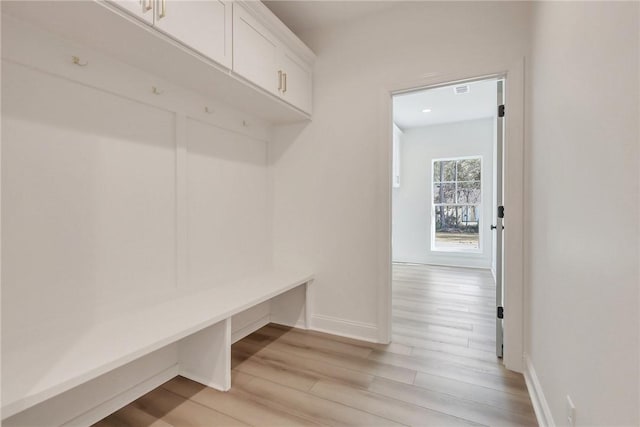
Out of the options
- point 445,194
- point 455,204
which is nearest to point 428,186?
point 445,194

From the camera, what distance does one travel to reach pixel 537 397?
64.9 inches

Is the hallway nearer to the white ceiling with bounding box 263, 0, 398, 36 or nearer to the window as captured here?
the window

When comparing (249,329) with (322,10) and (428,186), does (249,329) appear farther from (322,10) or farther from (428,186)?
(428,186)

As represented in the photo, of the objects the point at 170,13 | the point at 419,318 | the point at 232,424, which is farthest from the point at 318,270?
the point at 170,13

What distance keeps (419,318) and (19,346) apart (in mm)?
2935

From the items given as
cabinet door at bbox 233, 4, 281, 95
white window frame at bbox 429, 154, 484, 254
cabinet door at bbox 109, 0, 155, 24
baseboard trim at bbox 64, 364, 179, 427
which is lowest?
baseboard trim at bbox 64, 364, 179, 427

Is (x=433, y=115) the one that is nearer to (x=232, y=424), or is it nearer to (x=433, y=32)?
(x=433, y=32)

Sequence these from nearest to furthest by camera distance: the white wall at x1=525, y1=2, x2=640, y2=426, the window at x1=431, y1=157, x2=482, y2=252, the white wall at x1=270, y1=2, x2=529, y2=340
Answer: the white wall at x1=525, y1=2, x2=640, y2=426 → the white wall at x1=270, y1=2, x2=529, y2=340 → the window at x1=431, y1=157, x2=482, y2=252

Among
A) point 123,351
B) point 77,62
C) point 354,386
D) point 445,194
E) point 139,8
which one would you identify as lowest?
point 354,386

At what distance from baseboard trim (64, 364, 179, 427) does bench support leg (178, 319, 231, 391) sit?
4.1 inches

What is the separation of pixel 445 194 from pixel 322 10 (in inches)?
180

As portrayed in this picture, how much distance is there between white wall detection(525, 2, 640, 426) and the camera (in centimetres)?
76

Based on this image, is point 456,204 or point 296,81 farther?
point 456,204

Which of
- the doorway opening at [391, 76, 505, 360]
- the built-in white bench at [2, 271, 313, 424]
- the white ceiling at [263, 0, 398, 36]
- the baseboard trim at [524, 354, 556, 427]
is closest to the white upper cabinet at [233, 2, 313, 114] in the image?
the white ceiling at [263, 0, 398, 36]
